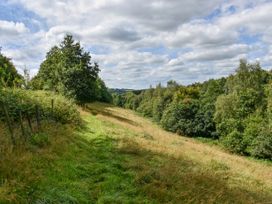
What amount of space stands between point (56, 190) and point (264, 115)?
46.5 meters

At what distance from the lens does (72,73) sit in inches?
1593

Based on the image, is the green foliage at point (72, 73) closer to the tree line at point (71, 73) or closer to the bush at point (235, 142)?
the tree line at point (71, 73)

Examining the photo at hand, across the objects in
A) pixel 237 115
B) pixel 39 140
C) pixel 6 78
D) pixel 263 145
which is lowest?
pixel 263 145

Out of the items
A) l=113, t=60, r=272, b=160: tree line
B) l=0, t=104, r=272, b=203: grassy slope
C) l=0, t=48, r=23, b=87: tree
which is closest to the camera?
l=0, t=104, r=272, b=203: grassy slope

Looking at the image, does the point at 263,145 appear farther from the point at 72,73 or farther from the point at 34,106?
the point at 34,106

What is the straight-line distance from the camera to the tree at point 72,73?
133ft

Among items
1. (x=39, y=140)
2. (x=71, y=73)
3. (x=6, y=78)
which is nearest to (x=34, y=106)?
(x=39, y=140)

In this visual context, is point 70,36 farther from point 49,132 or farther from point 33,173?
point 33,173

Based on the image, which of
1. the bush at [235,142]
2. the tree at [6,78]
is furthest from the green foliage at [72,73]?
the bush at [235,142]

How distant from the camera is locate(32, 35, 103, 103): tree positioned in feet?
133

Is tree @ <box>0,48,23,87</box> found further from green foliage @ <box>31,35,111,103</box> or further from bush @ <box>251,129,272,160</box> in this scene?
bush @ <box>251,129,272,160</box>

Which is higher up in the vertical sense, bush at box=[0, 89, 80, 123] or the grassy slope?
bush at box=[0, 89, 80, 123]

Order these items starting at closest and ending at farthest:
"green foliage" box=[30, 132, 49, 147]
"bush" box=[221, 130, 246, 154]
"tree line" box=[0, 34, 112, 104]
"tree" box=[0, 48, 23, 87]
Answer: "green foliage" box=[30, 132, 49, 147] < "tree" box=[0, 48, 23, 87] < "tree line" box=[0, 34, 112, 104] < "bush" box=[221, 130, 246, 154]

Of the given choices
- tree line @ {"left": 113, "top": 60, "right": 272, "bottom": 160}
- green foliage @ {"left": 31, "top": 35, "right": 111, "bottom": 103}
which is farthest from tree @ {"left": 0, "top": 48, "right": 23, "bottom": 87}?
tree line @ {"left": 113, "top": 60, "right": 272, "bottom": 160}
